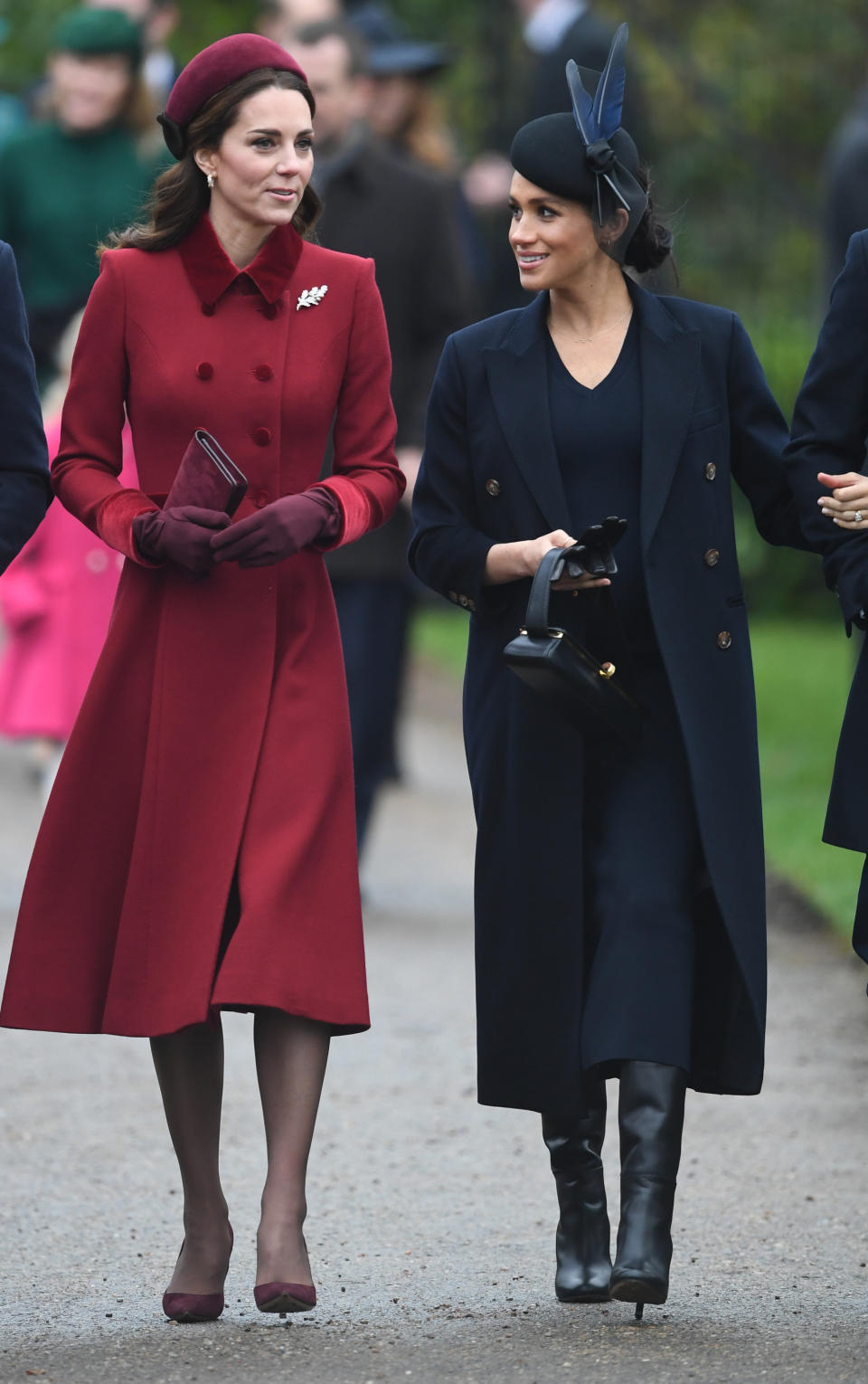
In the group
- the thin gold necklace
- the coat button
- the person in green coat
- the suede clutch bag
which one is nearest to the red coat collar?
the suede clutch bag

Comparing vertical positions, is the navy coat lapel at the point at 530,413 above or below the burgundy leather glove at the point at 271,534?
above

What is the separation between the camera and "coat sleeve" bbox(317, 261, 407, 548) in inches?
183

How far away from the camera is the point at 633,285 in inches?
184

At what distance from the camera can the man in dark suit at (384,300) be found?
26.3ft

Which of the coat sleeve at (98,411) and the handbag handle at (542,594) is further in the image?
the coat sleeve at (98,411)

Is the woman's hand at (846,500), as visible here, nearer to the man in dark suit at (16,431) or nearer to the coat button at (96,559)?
the man in dark suit at (16,431)

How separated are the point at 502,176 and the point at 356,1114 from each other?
236 inches

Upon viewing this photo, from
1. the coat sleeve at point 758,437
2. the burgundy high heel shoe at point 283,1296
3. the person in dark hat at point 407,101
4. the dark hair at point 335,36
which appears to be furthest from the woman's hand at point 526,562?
the person in dark hat at point 407,101

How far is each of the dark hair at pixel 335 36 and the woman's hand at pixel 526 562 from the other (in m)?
3.55

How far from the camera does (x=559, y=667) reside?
4.27 meters

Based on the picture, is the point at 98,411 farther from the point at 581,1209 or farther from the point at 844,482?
the point at 581,1209

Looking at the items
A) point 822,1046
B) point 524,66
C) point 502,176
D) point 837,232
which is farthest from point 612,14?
point 822,1046

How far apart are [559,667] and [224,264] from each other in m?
0.92

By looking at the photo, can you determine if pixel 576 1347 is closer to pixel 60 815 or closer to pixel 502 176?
pixel 60 815
